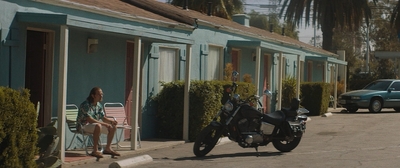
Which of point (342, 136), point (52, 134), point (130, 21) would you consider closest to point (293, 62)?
point (342, 136)

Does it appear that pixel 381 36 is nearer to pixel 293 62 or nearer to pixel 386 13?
pixel 386 13

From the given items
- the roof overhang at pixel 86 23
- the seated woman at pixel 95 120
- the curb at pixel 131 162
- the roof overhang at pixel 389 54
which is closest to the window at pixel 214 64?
the roof overhang at pixel 86 23

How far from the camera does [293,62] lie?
1102 inches

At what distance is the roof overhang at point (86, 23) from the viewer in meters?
10.8

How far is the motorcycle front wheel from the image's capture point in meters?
12.6

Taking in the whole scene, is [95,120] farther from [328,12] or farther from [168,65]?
[328,12]

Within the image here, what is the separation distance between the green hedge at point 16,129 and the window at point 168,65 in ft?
24.3

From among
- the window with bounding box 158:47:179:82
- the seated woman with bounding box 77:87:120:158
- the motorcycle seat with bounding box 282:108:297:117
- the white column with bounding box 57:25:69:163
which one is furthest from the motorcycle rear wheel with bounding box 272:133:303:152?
the white column with bounding box 57:25:69:163

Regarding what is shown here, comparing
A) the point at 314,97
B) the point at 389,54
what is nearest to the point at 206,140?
the point at 314,97

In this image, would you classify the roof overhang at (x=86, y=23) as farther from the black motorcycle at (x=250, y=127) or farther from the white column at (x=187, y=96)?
the black motorcycle at (x=250, y=127)

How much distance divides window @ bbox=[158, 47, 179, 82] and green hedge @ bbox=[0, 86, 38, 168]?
24.3ft

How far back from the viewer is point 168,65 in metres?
17.0

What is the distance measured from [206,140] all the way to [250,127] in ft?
2.81

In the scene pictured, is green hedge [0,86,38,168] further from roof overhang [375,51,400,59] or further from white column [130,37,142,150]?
roof overhang [375,51,400,59]
